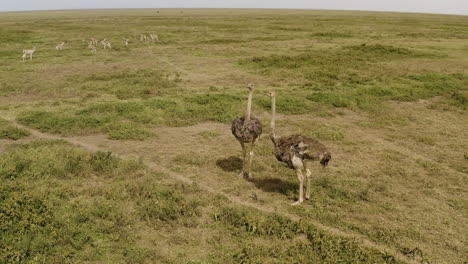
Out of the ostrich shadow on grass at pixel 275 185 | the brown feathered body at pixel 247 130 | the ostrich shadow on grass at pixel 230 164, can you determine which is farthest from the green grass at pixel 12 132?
the ostrich shadow on grass at pixel 275 185

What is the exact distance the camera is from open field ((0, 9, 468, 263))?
675cm

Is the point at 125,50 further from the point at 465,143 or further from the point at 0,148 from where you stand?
the point at 465,143

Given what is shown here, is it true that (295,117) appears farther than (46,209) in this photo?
Yes

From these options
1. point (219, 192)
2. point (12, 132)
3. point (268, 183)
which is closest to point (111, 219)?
point (219, 192)

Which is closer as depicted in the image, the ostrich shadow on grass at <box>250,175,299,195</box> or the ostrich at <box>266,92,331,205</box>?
the ostrich at <box>266,92,331,205</box>

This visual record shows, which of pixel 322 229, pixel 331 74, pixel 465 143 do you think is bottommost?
pixel 322 229

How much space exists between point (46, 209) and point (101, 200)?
1139 mm

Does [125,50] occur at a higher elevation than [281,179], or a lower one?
higher

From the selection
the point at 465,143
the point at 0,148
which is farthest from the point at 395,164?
the point at 0,148

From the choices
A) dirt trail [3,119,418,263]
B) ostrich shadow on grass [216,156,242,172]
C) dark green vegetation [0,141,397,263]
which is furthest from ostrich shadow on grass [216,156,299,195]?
dark green vegetation [0,141,397,263]

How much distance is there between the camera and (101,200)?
804cm

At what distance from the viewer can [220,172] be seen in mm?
9805

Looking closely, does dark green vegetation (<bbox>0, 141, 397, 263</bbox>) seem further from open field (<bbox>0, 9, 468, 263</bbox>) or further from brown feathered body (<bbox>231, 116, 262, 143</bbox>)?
brown feathered body (<bbox>231, 116, 262, 143</bbox>)

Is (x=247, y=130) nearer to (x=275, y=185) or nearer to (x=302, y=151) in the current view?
(x=275, y=185)
